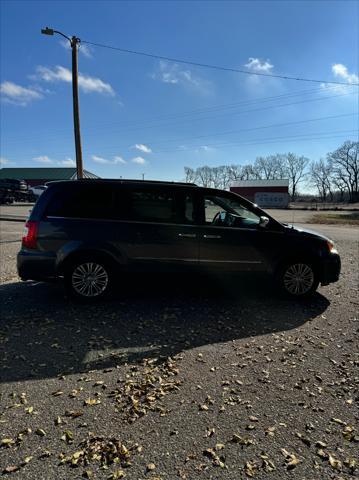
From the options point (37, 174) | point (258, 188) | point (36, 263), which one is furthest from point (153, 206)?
point (37, 174)

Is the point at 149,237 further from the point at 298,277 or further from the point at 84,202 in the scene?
the point at 298,277

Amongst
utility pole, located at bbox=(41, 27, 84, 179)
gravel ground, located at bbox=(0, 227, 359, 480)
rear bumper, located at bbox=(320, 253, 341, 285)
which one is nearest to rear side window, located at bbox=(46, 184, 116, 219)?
gravel ground, located at bbox=(0, 227, 359, 480)

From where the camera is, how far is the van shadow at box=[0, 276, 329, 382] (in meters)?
3.86

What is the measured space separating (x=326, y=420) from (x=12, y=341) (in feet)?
11.5

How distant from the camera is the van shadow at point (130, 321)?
3861mm

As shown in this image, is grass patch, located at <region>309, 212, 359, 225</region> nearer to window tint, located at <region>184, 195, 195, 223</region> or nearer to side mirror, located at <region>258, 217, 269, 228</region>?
side mirror, located at <region>258, 217, 269, 228</region>

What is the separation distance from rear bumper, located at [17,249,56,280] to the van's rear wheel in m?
0.27

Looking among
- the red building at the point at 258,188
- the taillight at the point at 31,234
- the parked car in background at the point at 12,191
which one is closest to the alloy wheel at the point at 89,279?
the taillight at the point at 31,234

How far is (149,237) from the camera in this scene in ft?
18.1

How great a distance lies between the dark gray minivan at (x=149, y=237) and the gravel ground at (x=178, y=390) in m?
0.58

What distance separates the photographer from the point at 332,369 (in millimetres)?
3699

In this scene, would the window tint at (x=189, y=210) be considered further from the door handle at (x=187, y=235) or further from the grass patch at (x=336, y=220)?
the grass patch at (x=336, y=220)

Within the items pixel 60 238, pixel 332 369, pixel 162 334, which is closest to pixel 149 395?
pixel 162 334

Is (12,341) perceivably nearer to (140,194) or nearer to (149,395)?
(149,395)
